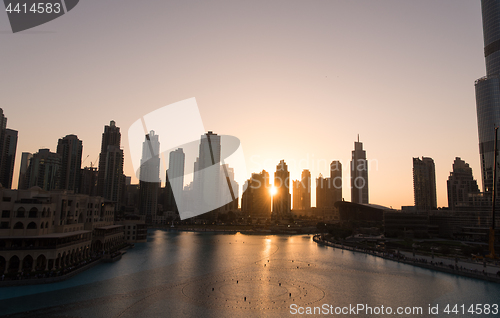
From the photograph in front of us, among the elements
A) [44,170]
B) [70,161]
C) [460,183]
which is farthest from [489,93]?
[44,170]

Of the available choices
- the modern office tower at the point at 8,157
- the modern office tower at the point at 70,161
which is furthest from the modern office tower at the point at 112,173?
the modern office tower at the point at 8,157

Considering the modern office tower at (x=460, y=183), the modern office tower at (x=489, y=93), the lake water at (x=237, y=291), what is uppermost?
the modern office tower at (x=489, y=93)

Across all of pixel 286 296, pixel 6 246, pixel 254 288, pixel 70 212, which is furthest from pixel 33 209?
pixel 286 296

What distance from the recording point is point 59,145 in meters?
182

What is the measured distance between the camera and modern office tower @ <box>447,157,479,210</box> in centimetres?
15793

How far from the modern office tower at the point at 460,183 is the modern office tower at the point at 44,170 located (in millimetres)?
196626

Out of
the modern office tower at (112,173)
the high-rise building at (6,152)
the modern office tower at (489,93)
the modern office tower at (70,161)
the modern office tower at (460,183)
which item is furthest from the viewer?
the modern office tower at (112,173)

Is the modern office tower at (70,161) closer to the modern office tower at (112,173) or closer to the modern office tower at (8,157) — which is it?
the modern office tower at (112,173)

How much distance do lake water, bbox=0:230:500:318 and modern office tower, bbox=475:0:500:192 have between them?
102 metres

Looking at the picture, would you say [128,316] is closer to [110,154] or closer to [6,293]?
[6,293]

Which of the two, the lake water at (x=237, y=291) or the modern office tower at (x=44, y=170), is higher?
the modern office tower at (x=44, y=170)

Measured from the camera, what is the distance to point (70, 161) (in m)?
178

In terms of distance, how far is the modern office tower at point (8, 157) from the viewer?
156m

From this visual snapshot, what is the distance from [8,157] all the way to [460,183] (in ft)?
749
